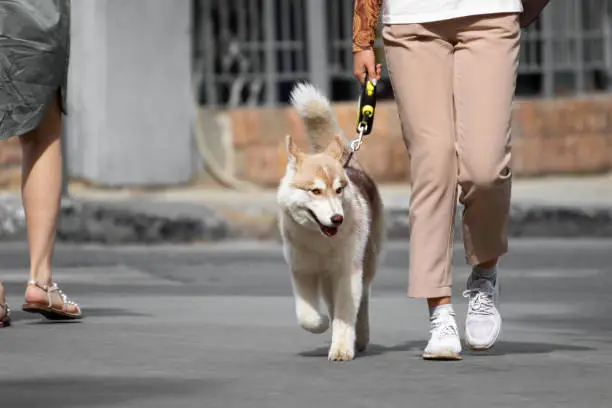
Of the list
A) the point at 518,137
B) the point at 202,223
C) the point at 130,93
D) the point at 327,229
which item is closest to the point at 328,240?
the point at 327,229

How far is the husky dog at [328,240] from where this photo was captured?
284 inches

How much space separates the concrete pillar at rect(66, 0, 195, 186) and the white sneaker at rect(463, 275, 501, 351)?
9769 mm

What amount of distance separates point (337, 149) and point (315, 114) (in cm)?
24

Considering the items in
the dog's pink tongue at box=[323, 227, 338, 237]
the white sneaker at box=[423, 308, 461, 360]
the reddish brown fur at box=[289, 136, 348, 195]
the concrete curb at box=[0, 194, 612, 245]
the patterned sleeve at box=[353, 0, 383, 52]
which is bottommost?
the concrete curb at box=[0, 194, 612, 245]

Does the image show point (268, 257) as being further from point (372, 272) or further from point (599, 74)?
point (599, 74)

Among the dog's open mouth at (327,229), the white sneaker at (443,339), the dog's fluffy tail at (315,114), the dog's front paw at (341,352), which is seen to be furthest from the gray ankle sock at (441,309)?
the dog's fluffy tail at (315,114)

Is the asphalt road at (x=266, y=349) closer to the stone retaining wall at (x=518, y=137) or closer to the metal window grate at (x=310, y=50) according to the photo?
the stone retaining wall at (x=518, y=137)

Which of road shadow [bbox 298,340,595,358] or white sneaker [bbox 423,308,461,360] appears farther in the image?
road shadow [bbox 298,340,595,358]

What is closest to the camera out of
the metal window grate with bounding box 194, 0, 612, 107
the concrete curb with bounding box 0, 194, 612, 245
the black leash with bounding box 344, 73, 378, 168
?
the black leash with bounding box 344, 73, 378, 168

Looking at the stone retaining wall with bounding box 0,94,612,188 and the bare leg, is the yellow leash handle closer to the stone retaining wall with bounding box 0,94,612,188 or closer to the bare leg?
the bare leg

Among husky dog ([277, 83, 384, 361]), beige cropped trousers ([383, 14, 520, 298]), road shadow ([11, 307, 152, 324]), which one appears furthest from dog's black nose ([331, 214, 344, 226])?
road shadow ([11, 307, 152, 324])

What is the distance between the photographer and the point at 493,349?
24.8ft

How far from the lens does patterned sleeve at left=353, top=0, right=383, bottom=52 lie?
7445mm

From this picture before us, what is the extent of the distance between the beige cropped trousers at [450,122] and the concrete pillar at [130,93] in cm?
1000
